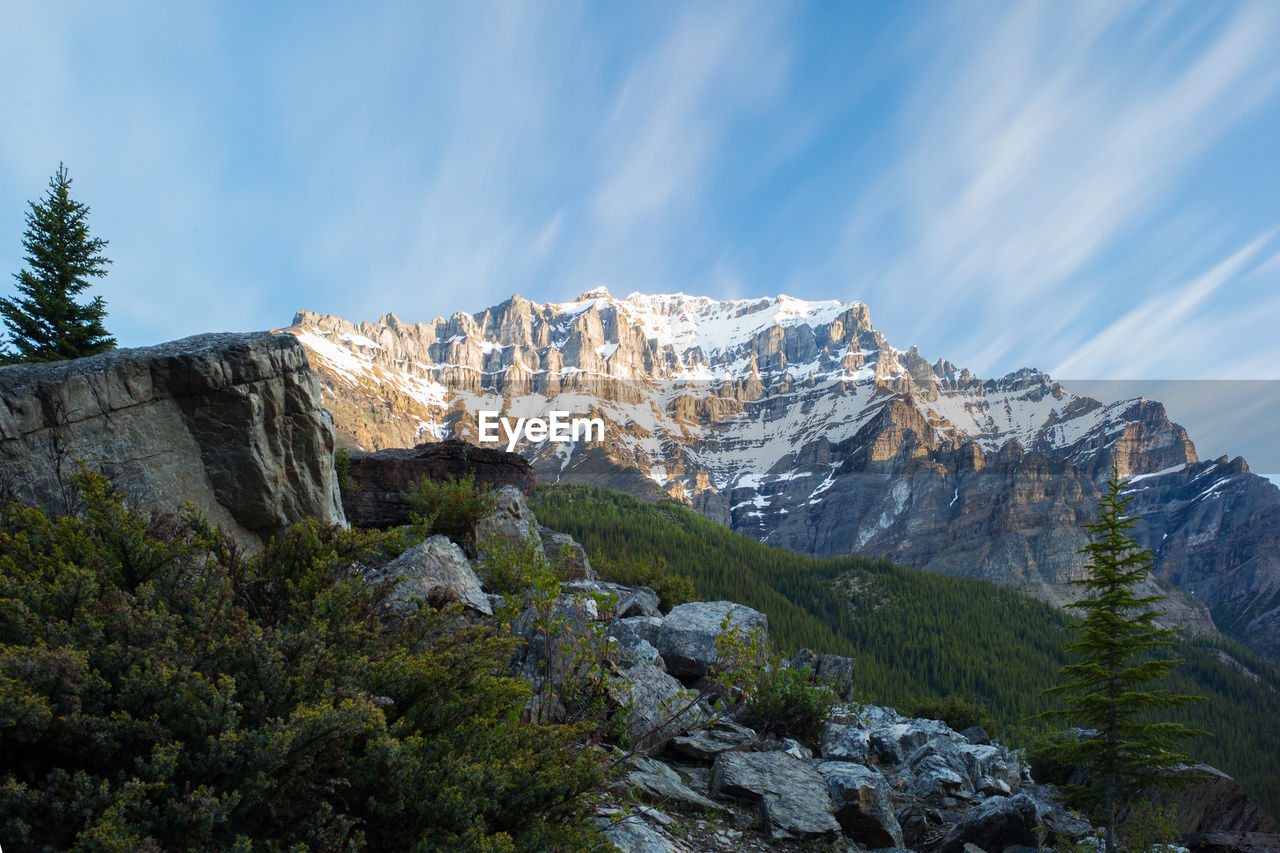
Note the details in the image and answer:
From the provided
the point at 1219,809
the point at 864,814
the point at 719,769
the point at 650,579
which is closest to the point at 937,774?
the point at 864,814

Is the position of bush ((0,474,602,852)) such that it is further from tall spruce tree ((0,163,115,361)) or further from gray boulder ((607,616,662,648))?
tall spruce tree ((0,163,115,361))

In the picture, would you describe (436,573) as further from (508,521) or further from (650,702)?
(508,521)

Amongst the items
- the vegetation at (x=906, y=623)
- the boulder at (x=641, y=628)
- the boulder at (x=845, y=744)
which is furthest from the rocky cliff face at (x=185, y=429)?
the vegetation at (x=906, y=623)

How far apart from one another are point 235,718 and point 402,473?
15.2 metres

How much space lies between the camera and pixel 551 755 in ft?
14.5

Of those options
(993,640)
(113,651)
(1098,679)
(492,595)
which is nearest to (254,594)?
(113,651)

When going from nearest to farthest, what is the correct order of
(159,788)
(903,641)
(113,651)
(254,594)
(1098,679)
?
1. (159,788)
2. (113,651)
3. (254,594)
4. (1098,679)
5. (903,641)

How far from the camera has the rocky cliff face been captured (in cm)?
737

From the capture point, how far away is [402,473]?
1773 centimetres

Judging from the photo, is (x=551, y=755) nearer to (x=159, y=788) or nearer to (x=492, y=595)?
(x=159, y=788)

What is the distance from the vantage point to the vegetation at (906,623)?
263 ft

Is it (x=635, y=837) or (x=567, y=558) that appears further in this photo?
(x=567, y=558)

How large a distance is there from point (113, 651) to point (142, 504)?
235 inches

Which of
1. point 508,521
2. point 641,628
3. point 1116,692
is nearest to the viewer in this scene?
point 1116,692
